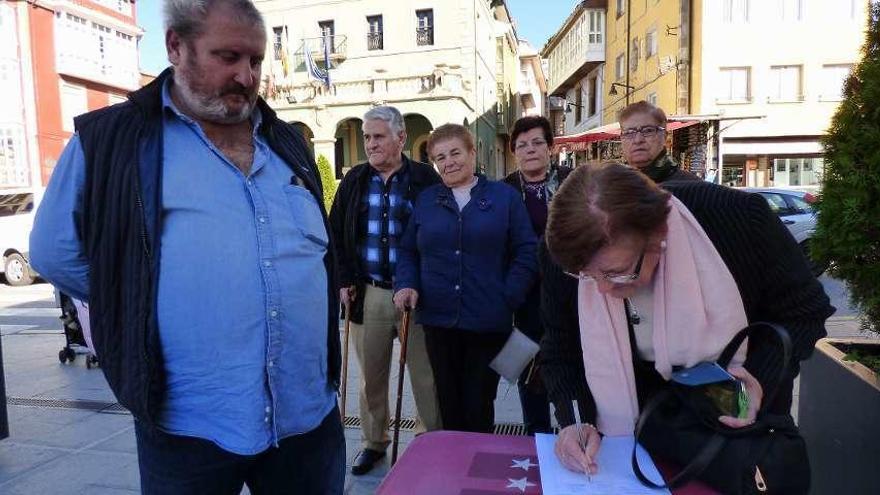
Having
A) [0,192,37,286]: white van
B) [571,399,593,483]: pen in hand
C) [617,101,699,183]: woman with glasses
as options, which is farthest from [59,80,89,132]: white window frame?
[571,399,593,483]: pen in hand

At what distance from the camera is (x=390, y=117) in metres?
3.48

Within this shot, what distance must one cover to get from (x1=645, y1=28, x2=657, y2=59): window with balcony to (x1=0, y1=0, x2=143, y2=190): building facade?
2090cm

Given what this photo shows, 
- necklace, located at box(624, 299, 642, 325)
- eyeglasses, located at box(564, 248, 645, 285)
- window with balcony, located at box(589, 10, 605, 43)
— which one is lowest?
necklace, located at box(624, 299, 642, 325)

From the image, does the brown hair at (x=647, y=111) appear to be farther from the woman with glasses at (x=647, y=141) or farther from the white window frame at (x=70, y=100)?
the white window frame at (x=70, y=100)

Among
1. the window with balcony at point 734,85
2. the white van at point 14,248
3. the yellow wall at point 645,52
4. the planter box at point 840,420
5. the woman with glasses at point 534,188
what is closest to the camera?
the planter box at point 840,420

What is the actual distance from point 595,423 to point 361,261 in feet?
6.80

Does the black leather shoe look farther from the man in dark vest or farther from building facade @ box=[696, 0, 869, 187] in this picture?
building facade @ box=[696, 0, 869, 187]

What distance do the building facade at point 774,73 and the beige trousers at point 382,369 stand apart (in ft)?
67.8

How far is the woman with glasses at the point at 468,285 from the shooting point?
3.09m

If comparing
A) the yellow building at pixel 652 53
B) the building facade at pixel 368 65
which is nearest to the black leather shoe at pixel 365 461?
the yellow building at pixel 652 53

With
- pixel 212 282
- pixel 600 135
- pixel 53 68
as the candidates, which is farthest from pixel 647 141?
pixel 53 68

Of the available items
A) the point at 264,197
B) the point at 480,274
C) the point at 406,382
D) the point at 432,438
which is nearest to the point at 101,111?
the point at 264,197

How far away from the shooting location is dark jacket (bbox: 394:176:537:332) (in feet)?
10.1

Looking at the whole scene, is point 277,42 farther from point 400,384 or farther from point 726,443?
point 726,443
